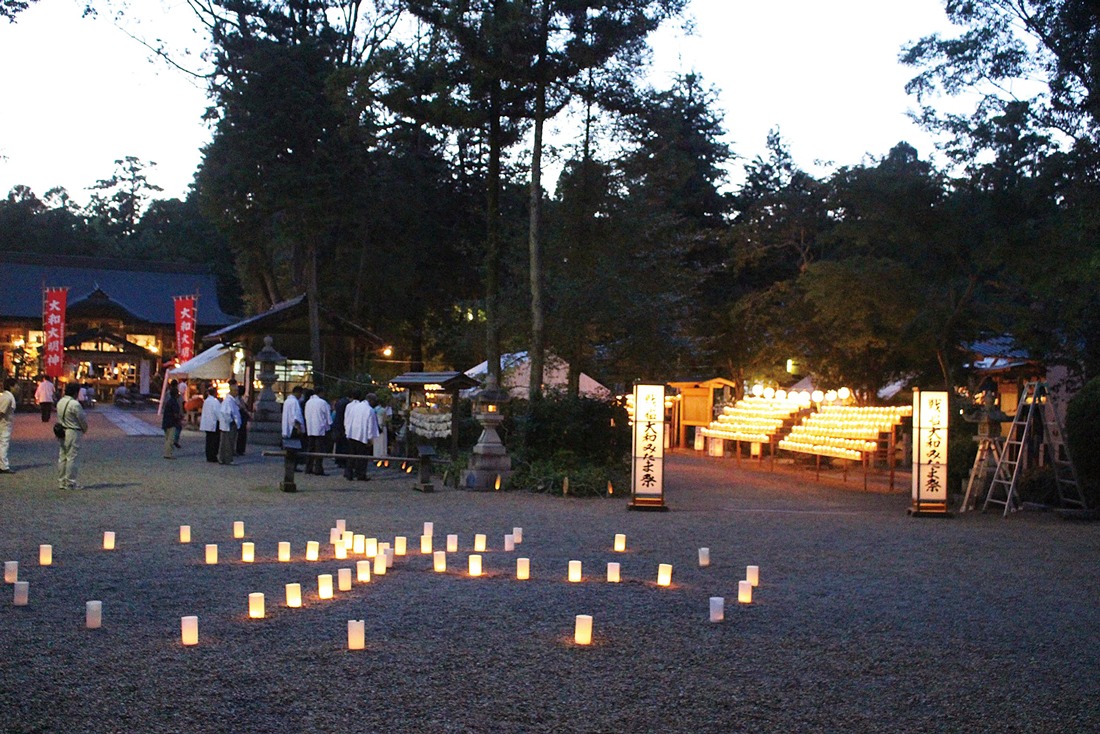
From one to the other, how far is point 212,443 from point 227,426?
71cm

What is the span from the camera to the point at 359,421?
1608 cm

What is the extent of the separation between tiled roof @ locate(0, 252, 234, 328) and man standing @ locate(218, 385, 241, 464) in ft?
106

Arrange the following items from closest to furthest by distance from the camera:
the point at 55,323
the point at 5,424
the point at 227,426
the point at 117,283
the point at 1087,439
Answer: the point at 1087,439 → the point at 5,424 → the point at 227,426 → the point at 55,323 → the point at 117,283

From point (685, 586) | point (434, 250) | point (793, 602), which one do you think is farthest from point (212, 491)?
point (434, 250)

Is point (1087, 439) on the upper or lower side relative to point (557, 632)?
upper

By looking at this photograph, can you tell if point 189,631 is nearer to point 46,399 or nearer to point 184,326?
point 46,399

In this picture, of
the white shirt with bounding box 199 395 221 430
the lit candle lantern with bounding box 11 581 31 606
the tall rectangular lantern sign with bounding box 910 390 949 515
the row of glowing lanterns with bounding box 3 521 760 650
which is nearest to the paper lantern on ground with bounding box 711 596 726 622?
the row of glowing lanterns with bounding box 3 521 760 650

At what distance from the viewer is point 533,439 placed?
16.7 m

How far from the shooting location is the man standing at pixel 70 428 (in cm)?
1293

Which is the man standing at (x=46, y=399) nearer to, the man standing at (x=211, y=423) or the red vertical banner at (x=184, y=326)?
the red vertical banner at (x=184, y=326)

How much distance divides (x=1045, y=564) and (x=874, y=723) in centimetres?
554

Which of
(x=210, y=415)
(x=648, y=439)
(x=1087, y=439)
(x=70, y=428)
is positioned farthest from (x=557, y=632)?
(x=210, y=415)

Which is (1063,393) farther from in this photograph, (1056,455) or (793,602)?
(793,602)

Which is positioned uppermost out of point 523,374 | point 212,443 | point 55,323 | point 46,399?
point 55,323
